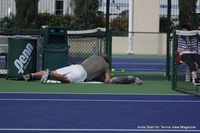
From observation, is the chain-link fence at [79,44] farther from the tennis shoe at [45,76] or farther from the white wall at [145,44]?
the white wall at [145,44]

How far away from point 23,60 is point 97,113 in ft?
20.6

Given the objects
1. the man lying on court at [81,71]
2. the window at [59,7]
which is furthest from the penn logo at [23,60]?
the window at [59,7]

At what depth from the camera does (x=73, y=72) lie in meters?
13.8

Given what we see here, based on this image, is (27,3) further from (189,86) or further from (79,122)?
(79,122)

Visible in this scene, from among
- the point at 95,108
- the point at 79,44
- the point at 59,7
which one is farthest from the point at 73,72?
the point at 59,7

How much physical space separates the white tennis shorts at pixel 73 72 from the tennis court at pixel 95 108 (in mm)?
343

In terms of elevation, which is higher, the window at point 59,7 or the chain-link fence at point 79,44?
Result: the window at point 59,7

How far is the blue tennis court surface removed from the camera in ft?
25.1

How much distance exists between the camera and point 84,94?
11.8m

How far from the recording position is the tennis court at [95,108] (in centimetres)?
774

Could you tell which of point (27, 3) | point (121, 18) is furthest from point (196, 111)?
point (121, 18)

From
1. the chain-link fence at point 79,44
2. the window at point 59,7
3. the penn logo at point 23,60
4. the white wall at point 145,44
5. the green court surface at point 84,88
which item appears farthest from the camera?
the window at point 59,7

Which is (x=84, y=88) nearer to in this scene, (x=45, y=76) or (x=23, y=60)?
(x=45, y=76)

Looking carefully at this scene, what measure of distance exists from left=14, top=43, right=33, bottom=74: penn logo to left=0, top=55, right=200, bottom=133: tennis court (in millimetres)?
1104
